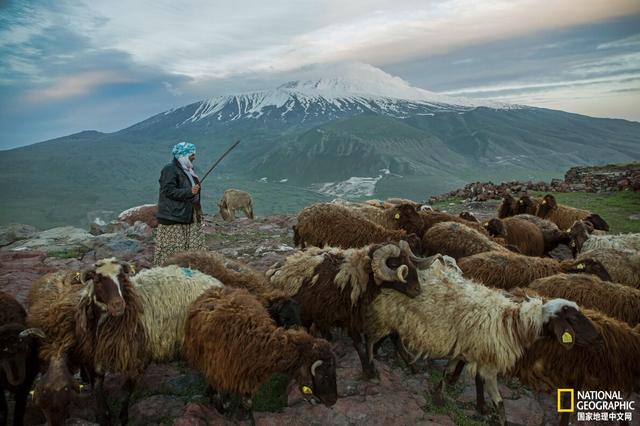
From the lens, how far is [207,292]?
626 cm

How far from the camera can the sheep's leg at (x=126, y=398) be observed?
18.0ft

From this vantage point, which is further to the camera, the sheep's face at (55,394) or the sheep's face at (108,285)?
the sheep's face at (108,285)

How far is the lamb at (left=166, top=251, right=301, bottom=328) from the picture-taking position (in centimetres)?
640

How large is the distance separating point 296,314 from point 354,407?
154 cm

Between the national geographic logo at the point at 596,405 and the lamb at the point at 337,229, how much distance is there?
16.5ft

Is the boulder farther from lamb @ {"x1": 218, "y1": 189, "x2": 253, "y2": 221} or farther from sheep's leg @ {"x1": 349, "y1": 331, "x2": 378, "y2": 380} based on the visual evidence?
sheep's leg @ {"x1": 349, "y1": 331, "x2": 378, "y2": 380}

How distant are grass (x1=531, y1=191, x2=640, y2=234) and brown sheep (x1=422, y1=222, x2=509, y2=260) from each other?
928cm

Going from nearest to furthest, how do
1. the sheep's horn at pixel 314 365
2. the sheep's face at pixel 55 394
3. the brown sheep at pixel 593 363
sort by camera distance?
1. the sheep's face at pixel 55 394
2. the sheep's horn at pixel 314 365
3. the brown sheep at pixel 593 363

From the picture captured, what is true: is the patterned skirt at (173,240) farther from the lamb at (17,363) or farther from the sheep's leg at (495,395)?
the sheep's leg at (495,395)

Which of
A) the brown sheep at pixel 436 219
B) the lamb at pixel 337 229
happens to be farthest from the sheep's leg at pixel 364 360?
the brown sheep at pixel 436 219

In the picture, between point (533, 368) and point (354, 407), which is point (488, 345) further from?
point (354, 407)

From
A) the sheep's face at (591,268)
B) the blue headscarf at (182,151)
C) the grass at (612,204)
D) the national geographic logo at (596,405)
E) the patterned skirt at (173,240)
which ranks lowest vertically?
the grass at (612,204)

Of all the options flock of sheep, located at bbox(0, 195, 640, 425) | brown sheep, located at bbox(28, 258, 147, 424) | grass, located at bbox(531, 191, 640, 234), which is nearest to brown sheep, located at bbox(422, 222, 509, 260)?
flock of sheep, located at bbox(0, 195, 640, 425)

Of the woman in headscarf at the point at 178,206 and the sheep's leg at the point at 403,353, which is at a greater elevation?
the woman in headscarf at the point at 178,206
